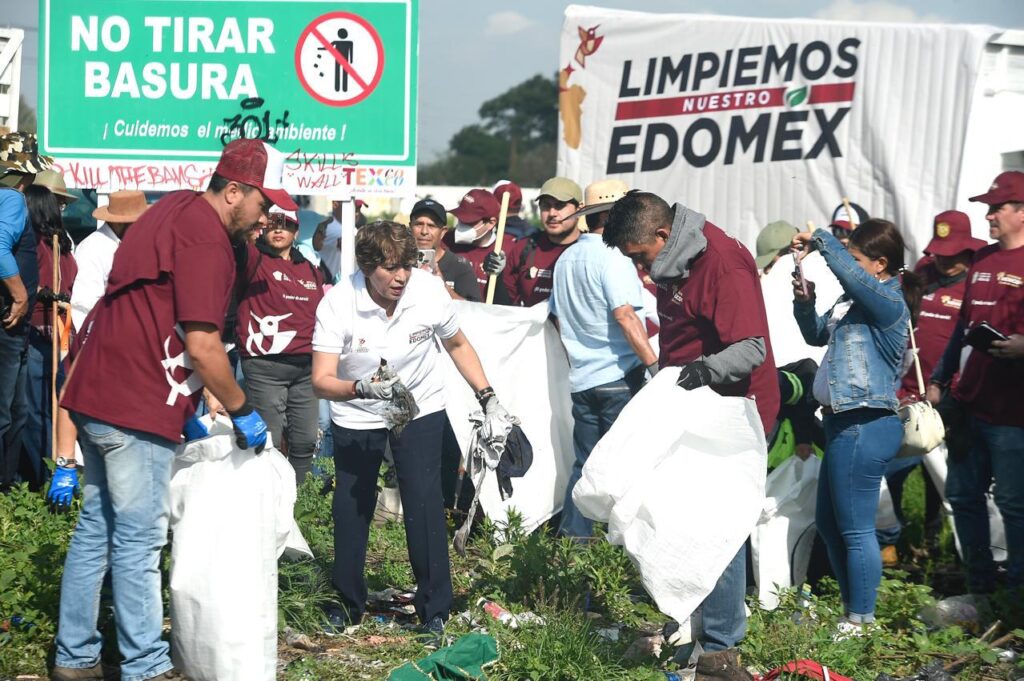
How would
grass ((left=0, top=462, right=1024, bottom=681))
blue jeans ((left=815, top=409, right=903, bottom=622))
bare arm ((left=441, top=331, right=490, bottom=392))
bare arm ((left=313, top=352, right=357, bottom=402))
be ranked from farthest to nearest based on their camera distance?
bare arm ((left=441, top=331, right=490, bottom=392)) → blue jeans ((left=815, top=409, right=903, bottom=622)) → bare arm ((left=313, top=352, right=357, bottom=402)) → grass ((left=0, top=462, right=1024, bottom=681))

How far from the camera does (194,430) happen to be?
13.9 feet

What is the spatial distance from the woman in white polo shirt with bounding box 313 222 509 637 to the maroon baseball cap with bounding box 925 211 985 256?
8.71 feet

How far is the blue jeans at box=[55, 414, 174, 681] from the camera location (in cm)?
403

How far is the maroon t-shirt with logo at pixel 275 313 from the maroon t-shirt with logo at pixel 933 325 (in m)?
3.31

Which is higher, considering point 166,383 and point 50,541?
point 166,383

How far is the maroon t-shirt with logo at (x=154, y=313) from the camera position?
391 centimetres

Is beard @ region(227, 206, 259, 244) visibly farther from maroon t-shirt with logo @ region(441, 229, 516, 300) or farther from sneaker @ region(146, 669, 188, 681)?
maroon t-shirt with logo @ region(441, 229, 516, 300)

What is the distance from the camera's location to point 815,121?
9.23m

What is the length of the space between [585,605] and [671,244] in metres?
1.84

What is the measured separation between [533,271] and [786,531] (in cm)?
227

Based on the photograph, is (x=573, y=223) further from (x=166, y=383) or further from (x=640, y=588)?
(x=166, y=383)


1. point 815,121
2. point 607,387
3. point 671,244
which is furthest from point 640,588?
point 815,121

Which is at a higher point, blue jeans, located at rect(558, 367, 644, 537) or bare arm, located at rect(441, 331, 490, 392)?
bare arm, located at rect(441, 331, 490, 392)

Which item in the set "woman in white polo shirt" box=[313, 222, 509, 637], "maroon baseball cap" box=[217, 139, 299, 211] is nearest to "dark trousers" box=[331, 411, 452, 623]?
"woman in white polo shirt" box=[313, 222, 509, 637]
